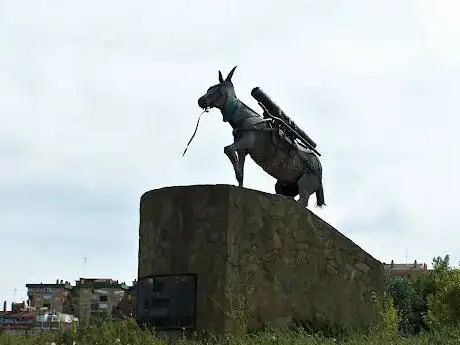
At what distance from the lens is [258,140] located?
16625 millimetres

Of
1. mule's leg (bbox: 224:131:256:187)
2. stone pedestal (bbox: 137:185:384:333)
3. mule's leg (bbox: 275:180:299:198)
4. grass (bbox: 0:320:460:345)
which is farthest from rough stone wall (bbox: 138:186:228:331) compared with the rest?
mule's leg (bbox: 275:180:299:198)

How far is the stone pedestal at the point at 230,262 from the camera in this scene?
13.5 m

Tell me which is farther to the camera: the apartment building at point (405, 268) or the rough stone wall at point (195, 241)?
the apartment building at point (405, 268)

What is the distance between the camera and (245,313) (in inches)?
530

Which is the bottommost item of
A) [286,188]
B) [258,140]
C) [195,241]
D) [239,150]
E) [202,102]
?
[195,241]

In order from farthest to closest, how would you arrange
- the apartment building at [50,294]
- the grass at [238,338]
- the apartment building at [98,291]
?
the apartment building at [50,294]
the apartment building at [98,291]
the grass at [238,338]

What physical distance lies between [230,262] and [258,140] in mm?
3691

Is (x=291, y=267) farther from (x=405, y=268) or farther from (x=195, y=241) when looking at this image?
(x=405, y=268)

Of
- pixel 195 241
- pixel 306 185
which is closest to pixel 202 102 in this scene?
pixel 306 185

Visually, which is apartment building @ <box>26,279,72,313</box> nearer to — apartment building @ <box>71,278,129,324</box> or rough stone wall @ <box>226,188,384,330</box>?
apartment building @ <box>71,278,129,324</box>

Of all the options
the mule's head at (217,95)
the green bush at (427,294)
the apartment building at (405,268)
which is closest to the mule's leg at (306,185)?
the mule's head at (217,95)

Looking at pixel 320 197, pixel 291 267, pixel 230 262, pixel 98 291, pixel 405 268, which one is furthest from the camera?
pixel 98 291

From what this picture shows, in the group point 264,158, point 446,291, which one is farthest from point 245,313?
point 446,291

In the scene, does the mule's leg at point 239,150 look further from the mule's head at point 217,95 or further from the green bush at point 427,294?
the green bush at point 427,294
